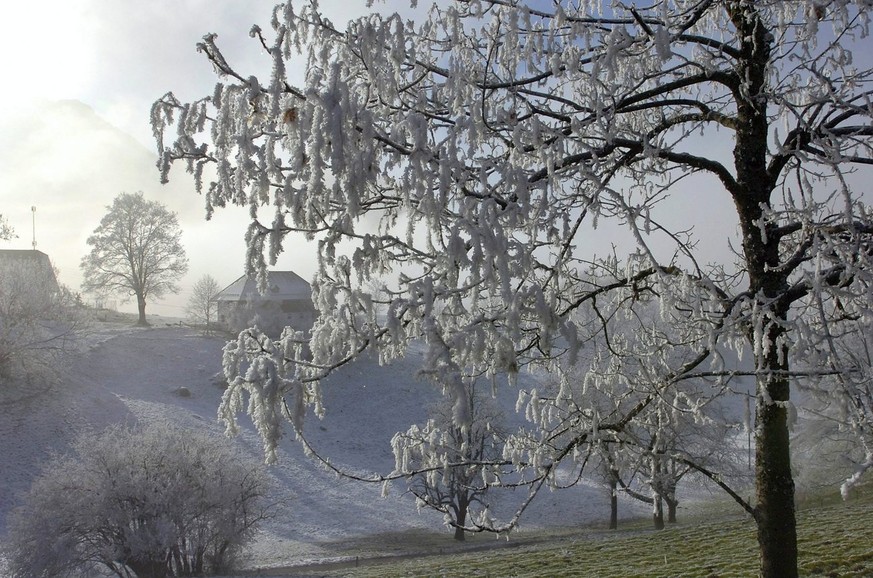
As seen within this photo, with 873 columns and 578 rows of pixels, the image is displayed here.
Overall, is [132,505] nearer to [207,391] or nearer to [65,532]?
[65,532]

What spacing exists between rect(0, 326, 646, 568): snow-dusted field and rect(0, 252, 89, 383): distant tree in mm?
1573

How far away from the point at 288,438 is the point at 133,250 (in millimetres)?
25460

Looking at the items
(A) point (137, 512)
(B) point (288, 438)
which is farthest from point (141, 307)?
(A) point (137, 512)

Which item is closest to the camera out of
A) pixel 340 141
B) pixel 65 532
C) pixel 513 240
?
pixel 340 141

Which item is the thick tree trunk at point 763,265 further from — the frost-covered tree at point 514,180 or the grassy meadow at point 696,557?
the grassy meadow at point 696,557

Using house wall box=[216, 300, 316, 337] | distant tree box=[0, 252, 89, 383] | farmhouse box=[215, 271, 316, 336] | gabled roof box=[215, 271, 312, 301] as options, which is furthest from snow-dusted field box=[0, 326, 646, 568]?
gabled roof box=[215, 271, 312, 301]

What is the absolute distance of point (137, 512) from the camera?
17.8 m

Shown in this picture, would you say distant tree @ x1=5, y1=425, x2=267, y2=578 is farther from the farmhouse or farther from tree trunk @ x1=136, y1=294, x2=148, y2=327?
tree trunk @ x1=136, y1=294, x2=148, y2=327

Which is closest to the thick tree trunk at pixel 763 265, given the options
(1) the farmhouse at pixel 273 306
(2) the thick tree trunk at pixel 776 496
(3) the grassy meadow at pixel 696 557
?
(2) the thick tree trunk at pixel 776 496

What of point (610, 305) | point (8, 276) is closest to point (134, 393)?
point (8, 276)

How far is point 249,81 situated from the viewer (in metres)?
2.95

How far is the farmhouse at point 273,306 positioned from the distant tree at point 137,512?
977 inches

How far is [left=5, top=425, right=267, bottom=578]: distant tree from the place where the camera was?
17.1 meters

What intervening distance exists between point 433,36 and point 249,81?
7.98 ft
